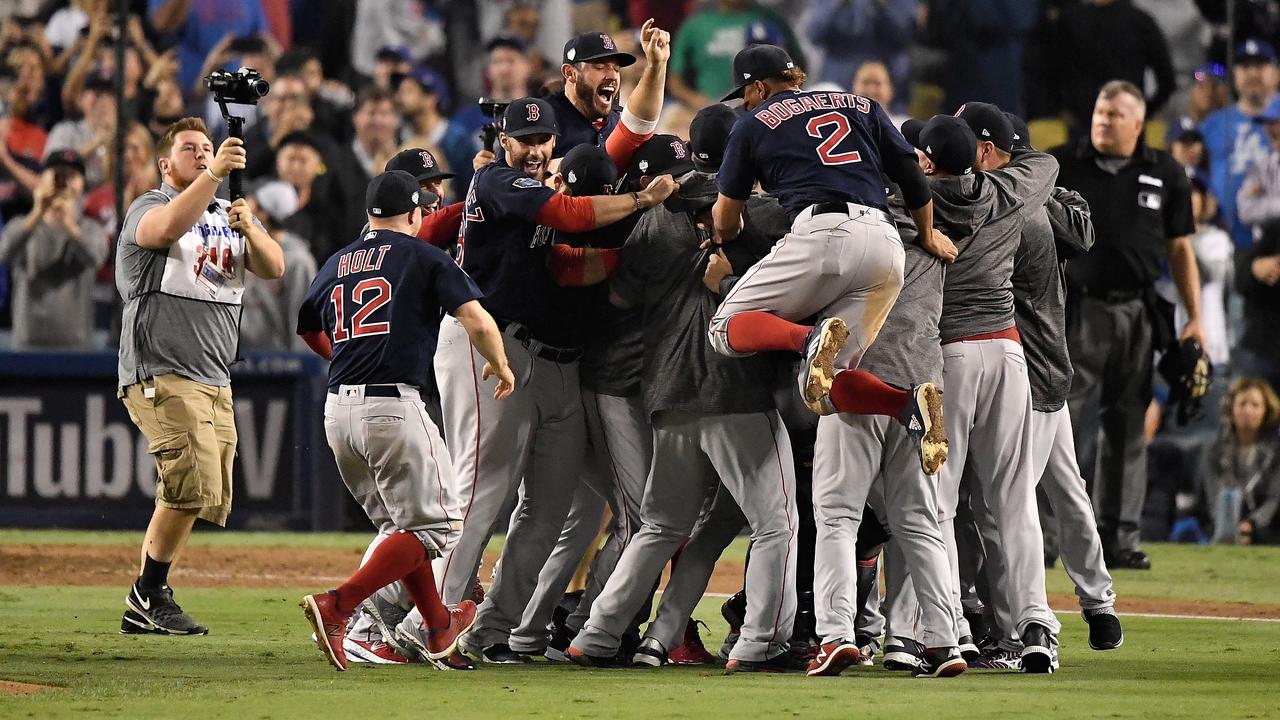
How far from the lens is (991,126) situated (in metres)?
6.64

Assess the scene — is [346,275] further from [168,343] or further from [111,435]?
[111,435]

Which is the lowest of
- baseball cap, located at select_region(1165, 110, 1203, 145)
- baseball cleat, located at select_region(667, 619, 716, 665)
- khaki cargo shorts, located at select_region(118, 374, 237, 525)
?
baseball cleat, located at select_region(667, 619, 716, 665)

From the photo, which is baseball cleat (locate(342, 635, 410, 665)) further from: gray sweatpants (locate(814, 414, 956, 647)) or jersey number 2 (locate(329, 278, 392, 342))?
gray sweatpants (locate(814, 414, 956, 647))

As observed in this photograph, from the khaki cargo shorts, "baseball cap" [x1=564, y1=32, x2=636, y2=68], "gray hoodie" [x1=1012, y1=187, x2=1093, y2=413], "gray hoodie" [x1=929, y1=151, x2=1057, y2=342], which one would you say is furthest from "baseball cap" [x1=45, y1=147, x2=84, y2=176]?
"gray hoodie" [x1=929, y1=151, x2=1057, y2=342]

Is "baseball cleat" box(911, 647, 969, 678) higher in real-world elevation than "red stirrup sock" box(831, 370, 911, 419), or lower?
lower

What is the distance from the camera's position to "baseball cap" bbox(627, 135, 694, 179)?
21.2ft

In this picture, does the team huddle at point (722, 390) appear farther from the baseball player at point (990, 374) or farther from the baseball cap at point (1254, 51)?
the baseball cap at point (1254, 51)

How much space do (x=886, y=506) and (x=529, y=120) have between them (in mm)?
1937

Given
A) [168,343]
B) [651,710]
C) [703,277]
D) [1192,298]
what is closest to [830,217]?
[703,277]

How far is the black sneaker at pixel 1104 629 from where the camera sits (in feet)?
21.8

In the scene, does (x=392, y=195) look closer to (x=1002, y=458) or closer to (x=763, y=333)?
(x=763, y=333)

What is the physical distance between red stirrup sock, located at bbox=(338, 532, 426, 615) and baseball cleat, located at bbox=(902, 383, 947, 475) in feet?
5.77

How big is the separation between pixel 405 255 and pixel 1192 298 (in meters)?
6.03

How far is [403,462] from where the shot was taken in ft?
19.7
